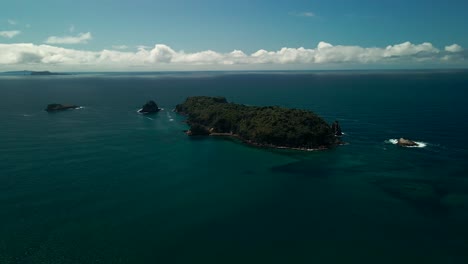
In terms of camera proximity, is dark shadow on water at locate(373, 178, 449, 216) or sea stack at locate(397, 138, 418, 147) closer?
dark shadow on water at locate(373, 178, 449, 216)

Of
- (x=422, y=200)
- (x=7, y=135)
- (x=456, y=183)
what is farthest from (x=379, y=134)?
(x=7, y=135)

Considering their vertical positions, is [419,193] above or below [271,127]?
below

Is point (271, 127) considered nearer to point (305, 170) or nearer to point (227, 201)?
point (305, 170)

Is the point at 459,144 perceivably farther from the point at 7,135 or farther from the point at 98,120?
the point at 7,135

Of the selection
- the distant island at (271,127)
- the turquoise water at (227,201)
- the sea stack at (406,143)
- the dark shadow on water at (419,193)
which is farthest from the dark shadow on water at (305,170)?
the sea stack at (406,143)

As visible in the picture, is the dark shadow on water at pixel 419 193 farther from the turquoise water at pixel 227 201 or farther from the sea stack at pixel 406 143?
the sea stack at pixel 406 143

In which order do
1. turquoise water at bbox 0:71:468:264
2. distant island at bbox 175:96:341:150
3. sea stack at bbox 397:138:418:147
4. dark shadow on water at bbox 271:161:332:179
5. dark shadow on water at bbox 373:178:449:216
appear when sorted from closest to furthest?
turquoise water at bbox 0:71:468:264, dark shadow on water at bbox 373:178:449:216, dark shadow on water at bbox 271:161:332:179, sea stack at bbox 397:138:418:147, distant island at bbox 175:96:341:150

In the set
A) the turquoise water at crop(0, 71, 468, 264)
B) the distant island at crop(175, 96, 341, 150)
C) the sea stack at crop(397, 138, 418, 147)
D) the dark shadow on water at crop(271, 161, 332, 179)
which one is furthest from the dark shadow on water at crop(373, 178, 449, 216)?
the distant island at crop(175, 96, 341, 150)

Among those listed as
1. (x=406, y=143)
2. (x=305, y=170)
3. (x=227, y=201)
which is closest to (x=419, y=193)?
(x=305, y=170)

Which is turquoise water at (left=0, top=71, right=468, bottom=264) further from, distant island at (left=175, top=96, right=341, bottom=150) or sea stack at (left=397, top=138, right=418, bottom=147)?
distant island at (left=175, top=96, right=341, bottom=150)
